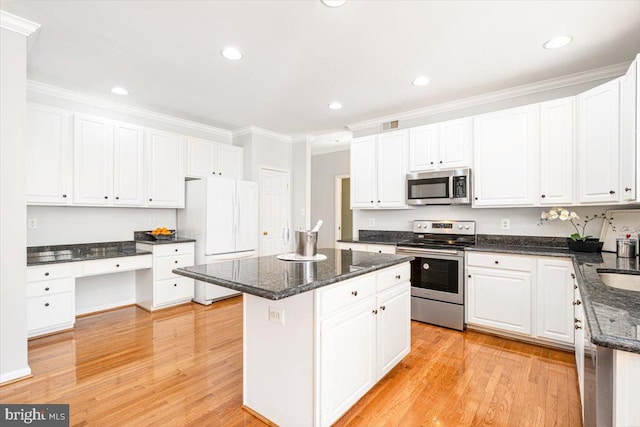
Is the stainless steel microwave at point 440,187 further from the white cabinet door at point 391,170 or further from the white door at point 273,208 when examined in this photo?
the white door at point 273,208

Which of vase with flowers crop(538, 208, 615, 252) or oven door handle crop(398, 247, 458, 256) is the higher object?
vase with flowers crop(538, 208, 615, 252)

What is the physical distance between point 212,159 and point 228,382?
11.2 ft

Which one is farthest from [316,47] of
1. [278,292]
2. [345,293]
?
[278,292]

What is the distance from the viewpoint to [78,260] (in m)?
3.33

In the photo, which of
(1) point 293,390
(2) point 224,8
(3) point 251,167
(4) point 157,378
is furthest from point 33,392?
(3) point 251,167

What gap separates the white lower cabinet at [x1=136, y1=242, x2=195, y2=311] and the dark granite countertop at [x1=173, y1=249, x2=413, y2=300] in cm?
236

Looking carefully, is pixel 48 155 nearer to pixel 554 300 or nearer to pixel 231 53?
pixel 231 53

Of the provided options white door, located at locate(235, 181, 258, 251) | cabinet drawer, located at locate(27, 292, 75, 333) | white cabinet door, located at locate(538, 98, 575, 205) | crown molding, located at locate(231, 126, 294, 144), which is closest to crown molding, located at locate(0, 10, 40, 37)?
Answer: cabinet drawer, located at locate(27, 292, 75, 333)

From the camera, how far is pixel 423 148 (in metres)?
3.87

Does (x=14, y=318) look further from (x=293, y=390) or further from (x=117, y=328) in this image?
(x=293, y=390)

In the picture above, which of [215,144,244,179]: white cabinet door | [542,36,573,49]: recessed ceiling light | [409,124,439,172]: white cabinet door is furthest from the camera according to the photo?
[215,144,244,179]: white cabinet door

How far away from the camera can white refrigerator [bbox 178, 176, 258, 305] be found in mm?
4277

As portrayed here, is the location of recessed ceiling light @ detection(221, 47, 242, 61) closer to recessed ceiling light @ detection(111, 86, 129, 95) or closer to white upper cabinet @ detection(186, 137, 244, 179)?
recessed ceiling light @ detection(111, 86, 129, 95)

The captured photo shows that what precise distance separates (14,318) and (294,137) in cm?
443
